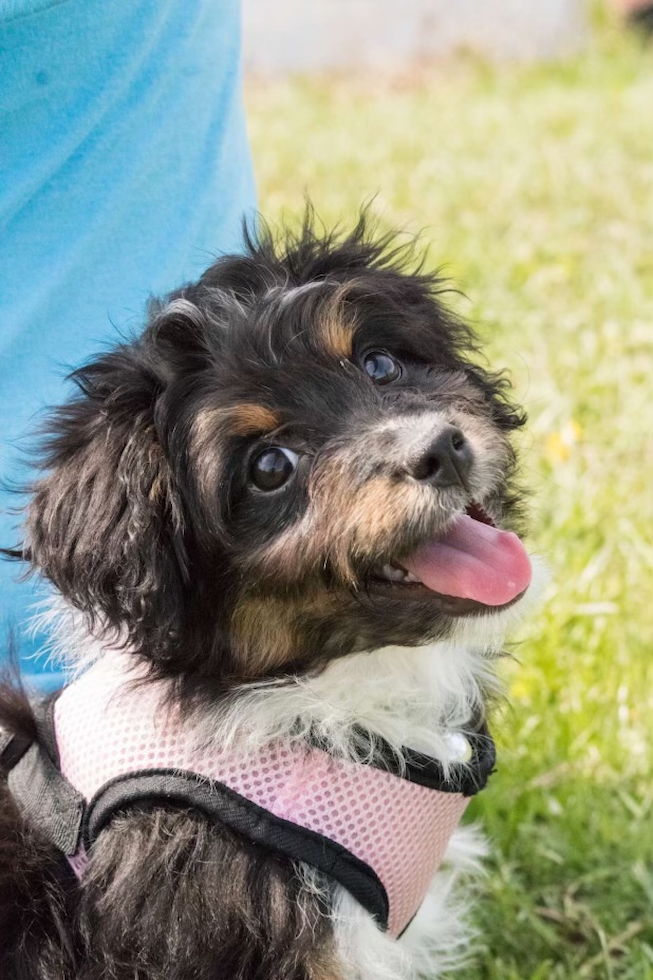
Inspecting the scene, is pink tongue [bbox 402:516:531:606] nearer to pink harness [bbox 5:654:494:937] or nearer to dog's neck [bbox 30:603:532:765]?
dog's neck [bbox 30:603:532:765]

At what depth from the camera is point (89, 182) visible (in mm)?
3250

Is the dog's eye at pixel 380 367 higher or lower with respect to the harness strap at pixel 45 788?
higher

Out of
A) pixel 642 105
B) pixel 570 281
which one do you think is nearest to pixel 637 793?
pixel 570 281

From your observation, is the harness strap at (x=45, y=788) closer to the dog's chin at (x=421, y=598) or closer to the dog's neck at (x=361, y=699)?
the dog's neck at (x=361, y=699)

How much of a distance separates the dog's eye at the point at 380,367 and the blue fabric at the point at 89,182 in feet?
2.29

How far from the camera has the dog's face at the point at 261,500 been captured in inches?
98.7

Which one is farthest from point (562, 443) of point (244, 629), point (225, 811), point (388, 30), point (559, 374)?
point (388, 30)

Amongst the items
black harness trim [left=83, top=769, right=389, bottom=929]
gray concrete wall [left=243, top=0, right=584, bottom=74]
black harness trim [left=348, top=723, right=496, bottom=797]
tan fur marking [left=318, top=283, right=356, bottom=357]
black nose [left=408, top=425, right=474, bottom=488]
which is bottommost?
black harness trim [left=83, top=769, right=389, bottom=929]

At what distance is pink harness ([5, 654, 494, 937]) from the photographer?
2586mm

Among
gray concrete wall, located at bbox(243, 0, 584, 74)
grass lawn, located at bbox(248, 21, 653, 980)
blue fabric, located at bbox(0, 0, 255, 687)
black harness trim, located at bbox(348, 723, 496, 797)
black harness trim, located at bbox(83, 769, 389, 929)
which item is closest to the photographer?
black harness trim, located at bbox(83, 769, 389, 929)

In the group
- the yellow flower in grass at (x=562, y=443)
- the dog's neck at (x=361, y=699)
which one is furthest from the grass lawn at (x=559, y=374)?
the dog's neck at (x=361, y=699)

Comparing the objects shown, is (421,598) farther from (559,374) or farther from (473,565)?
(559,374)

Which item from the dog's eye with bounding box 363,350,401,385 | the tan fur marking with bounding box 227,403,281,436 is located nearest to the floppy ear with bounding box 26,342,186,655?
the tan fur marking with bounding box 227,403,281,436

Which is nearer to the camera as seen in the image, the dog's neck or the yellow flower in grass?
the dog's neck
